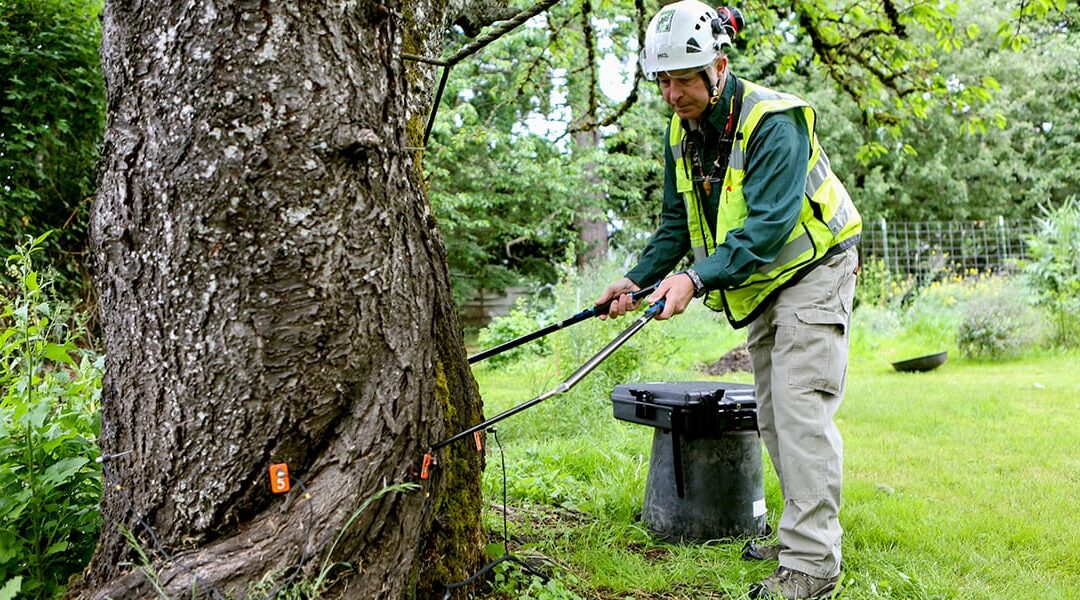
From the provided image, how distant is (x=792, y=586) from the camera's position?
9.23 ft

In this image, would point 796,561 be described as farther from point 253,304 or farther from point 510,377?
point 510,377

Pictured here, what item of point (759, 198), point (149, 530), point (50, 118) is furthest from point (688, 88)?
point (50, 118)

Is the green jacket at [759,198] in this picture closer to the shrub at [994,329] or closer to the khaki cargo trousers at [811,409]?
the khaki cargo trousers at [811,409]

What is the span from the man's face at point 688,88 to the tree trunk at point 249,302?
115 centimetres

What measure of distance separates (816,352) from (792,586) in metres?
0.78

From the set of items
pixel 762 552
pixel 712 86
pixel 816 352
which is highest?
pixel 712 86

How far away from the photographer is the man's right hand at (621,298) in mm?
3070

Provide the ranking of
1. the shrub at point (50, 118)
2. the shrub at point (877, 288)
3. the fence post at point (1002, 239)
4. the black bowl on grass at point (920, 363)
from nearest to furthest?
the shrub at point (50, 118), the black bowl on grass at point (920, 363), the shrub at point (877, 288), the fence post at point (1002, 239)

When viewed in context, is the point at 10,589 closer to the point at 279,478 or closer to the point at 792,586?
the point at 279,478

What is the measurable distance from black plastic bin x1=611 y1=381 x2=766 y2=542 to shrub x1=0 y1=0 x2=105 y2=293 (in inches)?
212

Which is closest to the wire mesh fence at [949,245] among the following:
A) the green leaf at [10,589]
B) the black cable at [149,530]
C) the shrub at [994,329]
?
the shrub at [994,329]

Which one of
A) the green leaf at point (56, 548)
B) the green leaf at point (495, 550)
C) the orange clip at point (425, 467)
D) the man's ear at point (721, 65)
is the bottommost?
the green leaf at point (495, 550)

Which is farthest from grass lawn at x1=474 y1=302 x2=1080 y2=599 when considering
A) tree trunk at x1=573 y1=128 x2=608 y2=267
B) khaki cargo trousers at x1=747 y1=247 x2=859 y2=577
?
tree trunk at x1=573 y1=128 x2=608 y2=267

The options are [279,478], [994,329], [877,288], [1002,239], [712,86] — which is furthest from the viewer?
[1002,239]
